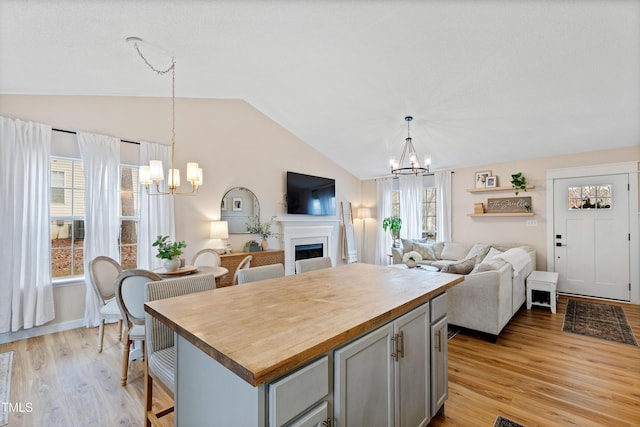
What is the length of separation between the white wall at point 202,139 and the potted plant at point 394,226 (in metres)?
1.96

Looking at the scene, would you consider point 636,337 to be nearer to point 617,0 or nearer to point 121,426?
point 617,0

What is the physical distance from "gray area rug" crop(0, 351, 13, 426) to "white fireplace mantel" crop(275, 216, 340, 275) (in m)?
3.64

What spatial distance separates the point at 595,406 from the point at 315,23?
149 inches

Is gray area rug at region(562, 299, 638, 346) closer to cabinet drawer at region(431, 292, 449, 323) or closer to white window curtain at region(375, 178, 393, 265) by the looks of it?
cabinet drawer at region(431, 292, 449, 323)

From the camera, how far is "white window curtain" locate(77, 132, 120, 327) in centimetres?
361

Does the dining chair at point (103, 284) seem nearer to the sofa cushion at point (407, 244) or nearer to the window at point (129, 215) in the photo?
the window at point (129, 215)

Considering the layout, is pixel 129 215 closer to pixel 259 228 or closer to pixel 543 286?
pixel 259 228

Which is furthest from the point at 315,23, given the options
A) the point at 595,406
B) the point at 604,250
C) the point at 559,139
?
the point at 604,250

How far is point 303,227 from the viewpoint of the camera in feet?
19.8

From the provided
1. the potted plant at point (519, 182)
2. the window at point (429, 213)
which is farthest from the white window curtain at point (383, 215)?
the potted plant at point (519, 182)

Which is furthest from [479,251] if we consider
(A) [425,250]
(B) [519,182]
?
(B) [519,182]

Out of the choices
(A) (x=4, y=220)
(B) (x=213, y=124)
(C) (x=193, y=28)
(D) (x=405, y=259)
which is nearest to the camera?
(C) (x=193, y=28)

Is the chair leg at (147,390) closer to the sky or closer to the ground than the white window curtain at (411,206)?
closer to the ground

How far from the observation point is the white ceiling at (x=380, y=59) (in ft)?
7.81
